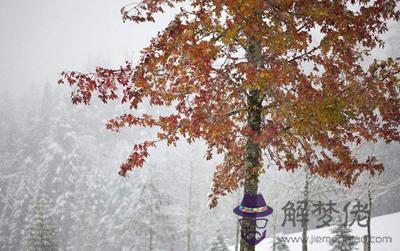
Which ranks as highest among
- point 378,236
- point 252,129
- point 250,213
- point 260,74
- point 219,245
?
point 260,74

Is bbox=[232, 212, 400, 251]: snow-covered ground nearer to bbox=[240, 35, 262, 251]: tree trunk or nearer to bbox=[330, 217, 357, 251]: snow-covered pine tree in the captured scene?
bbox=[330, 217, 357, 251]: snow-covered pine tree

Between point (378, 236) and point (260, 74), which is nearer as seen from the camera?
point (260, 74)

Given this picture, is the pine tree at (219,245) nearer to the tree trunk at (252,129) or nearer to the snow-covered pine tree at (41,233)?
the snow-covered pine tree at (41,233)

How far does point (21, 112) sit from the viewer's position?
70.6 meters

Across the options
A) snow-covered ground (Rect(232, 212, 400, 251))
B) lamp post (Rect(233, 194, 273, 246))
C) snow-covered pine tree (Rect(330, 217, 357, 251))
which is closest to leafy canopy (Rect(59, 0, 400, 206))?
lamp post (Rect(233, 194, 273, 246))

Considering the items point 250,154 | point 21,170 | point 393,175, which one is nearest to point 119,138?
point 21,170

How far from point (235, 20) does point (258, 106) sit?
2042mm

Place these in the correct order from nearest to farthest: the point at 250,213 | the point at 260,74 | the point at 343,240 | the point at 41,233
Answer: the point at 260,74 < the point at 250,213 < the point at 343,240 < the point at 41,233

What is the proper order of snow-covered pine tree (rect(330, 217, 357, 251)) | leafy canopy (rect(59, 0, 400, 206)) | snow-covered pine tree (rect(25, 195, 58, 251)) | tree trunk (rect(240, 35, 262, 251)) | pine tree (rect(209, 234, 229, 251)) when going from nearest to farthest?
1. leafy canopy (rect(59, 0, 400, 206))
2. tree trunk (rect(240, 35, 262, 251))
3. snow-covered pine tree (rect(330, 217, 357, 251))
4. pine tree (rect(209, 234, 229, 251))
5. snow-covered pine tree (rect(25, 195, 58, 251))

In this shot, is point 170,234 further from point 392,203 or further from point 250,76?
point 250,76

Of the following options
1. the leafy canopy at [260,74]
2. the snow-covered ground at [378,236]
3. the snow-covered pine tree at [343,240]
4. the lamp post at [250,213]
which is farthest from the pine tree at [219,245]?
the leafy canopy at [260,74]

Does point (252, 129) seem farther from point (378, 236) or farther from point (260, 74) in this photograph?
point (378, 236)

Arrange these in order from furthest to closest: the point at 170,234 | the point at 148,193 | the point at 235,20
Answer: the point at 170,234
the point at 148,193
the point at 235,20

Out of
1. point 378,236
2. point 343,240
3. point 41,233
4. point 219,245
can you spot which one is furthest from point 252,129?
point 41,233
